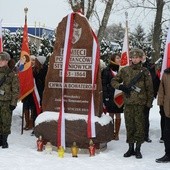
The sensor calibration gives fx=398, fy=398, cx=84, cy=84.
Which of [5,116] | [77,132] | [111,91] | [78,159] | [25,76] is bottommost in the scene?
[78,159]

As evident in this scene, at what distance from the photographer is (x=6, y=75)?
7.36 m

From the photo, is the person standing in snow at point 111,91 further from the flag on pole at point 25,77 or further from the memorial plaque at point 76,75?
the flag on pole at point 25,77

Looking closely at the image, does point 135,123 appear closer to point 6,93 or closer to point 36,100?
point 6,93

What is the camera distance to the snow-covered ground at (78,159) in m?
6.09

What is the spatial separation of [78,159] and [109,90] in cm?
219

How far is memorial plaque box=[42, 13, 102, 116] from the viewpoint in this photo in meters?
7.28

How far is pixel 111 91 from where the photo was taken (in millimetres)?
8398

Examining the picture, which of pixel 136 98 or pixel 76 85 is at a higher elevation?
pixel 76 85

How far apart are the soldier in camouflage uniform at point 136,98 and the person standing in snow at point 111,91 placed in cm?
143

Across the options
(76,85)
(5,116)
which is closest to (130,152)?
(76,85)

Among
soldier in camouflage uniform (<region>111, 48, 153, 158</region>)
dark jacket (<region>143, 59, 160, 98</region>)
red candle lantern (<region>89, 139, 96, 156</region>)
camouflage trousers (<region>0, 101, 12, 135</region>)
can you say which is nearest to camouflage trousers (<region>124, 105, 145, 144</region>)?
soldier in camouflage uniform (<region>111, 48, 153, 158</region>)

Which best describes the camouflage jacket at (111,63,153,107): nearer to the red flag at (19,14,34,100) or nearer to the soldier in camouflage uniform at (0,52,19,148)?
the soldier in camouflage uniform at (0,52,19,148)

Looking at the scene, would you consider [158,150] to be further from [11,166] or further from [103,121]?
[11,166]

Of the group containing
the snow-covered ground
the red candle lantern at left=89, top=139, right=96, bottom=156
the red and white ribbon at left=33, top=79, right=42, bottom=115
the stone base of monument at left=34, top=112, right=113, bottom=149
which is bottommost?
the snow-covered ground
